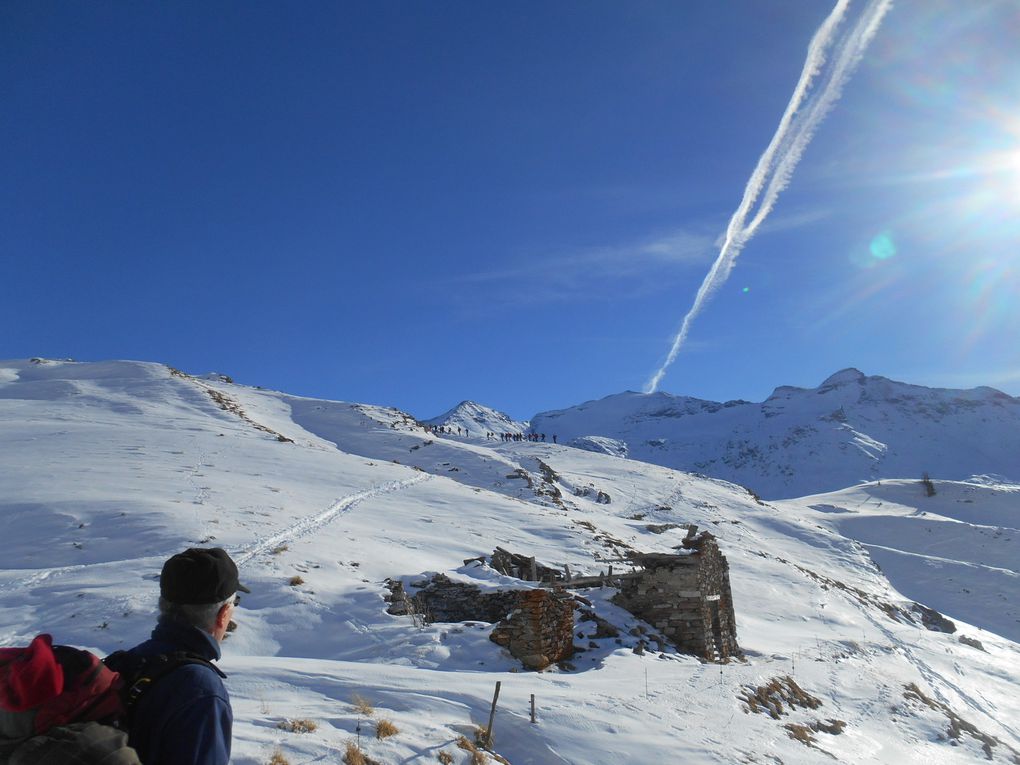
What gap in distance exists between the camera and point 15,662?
8.20ft

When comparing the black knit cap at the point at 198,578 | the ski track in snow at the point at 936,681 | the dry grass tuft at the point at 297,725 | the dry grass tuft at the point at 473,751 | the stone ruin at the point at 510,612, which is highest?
the black knit cap at the point at 198,578

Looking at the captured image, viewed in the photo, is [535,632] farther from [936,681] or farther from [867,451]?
[867,451]

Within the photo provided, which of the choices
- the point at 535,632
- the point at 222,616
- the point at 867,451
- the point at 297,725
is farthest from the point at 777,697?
the point at 867,451

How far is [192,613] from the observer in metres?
3.20

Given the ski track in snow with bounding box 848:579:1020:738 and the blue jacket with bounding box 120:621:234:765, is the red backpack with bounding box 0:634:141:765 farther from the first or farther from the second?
the ski track in snow with bounding box 848:579:1020:738

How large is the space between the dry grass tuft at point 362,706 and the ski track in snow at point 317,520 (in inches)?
432

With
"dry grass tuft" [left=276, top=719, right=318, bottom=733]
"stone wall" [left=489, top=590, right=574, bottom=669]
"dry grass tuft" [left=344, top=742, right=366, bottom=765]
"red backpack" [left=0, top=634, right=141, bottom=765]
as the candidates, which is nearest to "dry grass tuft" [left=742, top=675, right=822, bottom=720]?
"stone wall" [left=489, top=590, right=574, bottom=669]

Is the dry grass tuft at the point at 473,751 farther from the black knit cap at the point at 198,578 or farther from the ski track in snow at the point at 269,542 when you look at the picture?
the ski track in snow at the point at 269,542

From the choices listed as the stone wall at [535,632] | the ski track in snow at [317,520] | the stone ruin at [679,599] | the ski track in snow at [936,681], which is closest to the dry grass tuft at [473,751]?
the stone wall at [535,632]

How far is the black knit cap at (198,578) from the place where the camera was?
3158mm

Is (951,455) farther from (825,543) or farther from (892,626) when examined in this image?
(892,626)

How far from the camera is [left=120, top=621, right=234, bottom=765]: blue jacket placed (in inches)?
106

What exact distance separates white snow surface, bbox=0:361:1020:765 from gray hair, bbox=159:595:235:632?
4.02 metres

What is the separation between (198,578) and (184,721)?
689mm
